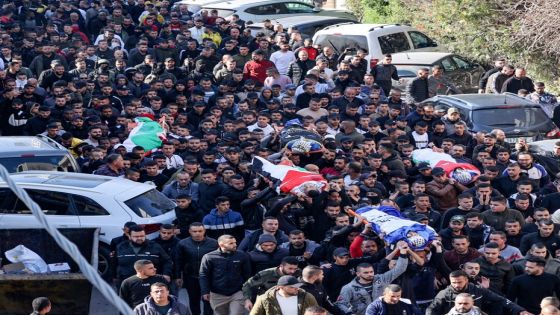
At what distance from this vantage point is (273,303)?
1102 centimetres

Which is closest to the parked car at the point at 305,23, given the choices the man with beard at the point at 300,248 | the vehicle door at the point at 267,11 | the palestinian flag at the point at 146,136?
the vehicle door at the point at 267,11

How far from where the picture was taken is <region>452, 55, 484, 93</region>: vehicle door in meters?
24.9

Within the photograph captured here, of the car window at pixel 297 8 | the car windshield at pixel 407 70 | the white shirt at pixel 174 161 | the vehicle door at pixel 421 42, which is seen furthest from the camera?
the car window at pixel 297 8

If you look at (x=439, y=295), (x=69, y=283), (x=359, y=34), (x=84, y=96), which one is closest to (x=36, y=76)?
(x=84, y=96)

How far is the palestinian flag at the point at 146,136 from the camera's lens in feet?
58.0

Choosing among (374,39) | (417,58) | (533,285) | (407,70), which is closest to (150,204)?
(533,285)

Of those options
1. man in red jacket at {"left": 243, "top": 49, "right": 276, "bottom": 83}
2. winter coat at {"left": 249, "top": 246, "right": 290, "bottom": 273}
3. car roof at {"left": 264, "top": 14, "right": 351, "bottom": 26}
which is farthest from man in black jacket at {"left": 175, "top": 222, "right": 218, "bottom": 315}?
car roof at {"left": 264, "top": 14, "right": 351, "bottom": 26}

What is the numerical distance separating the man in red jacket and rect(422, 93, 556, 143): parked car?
4170 mm

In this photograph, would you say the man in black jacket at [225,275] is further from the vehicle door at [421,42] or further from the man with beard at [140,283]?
the vehicle door at [421,42]

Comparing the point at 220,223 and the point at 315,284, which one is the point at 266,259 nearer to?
the point at 315,284

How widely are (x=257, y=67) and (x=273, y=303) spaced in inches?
482

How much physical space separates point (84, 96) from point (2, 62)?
9.88 feet

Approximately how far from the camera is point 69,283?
1170cm

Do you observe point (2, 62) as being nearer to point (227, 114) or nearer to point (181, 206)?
point (227, 114)
